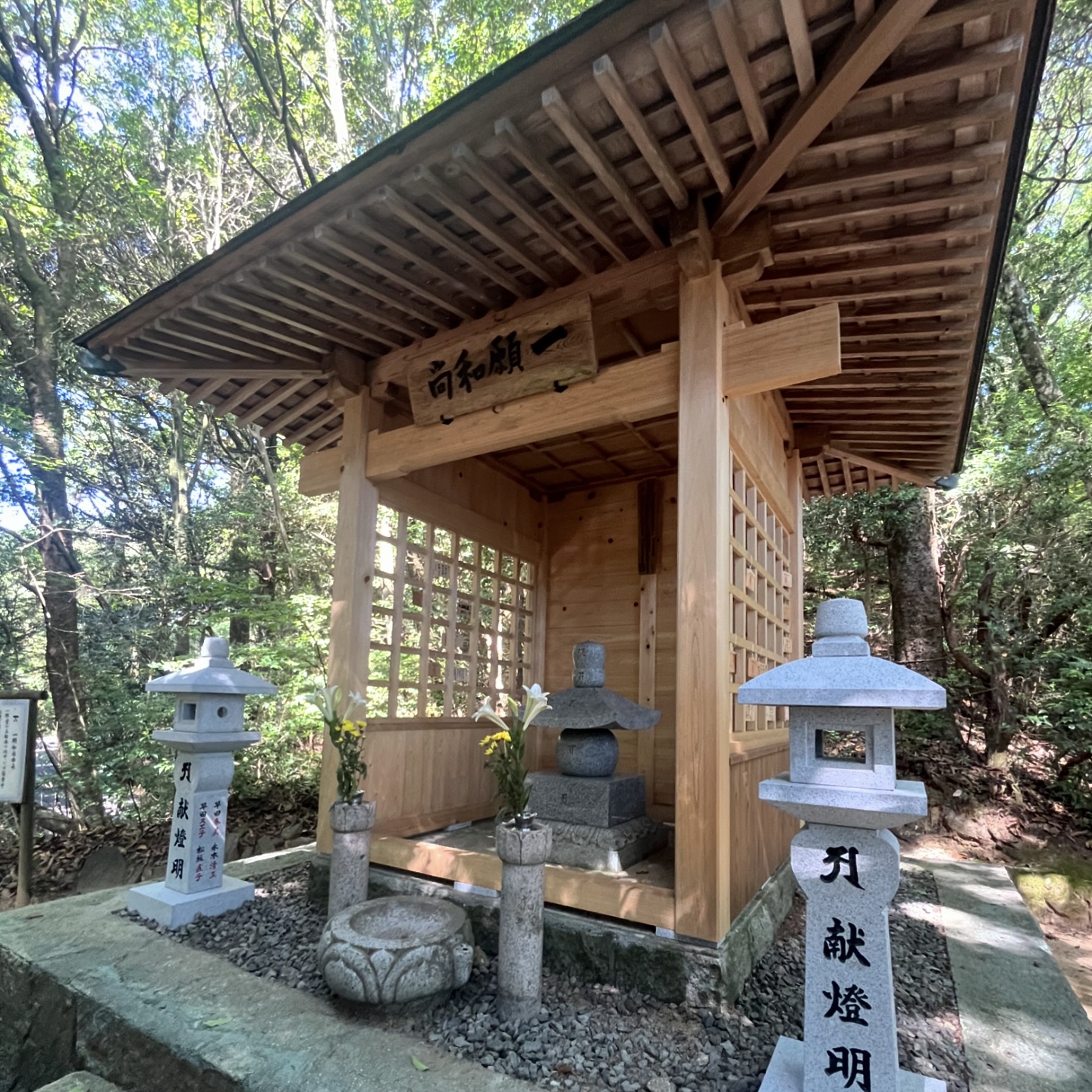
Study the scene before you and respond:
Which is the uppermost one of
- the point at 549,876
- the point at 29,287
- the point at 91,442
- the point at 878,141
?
the point at 29,287

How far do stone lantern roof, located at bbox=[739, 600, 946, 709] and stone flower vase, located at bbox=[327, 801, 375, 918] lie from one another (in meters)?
2.37

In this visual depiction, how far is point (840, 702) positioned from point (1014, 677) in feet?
23.3

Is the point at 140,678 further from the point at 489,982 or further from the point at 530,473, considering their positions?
the point at 489,982

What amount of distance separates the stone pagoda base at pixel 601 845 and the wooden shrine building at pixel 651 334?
0.18 metres

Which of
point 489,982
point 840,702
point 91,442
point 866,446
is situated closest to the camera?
point 840,702

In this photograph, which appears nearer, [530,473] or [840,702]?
[840,702]

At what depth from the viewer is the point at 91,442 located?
9.73 m

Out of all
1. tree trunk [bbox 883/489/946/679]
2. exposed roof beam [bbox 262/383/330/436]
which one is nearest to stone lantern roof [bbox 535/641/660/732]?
exposed roof beam [bbox 262/383/330/436]

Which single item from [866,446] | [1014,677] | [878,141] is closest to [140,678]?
[866,446]

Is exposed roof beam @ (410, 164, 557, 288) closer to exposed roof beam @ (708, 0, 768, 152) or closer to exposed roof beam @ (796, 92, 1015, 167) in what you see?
exposed roof beam @ (708, 0, 768, 152)

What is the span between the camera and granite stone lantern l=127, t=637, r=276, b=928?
147 inches

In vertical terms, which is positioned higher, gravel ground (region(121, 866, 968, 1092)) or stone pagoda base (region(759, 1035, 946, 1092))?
stone pagoda base (region(759, 1035, 946, 1092))

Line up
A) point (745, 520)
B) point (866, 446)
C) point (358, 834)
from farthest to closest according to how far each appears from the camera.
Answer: point (866, 446), point (745, 520), point (358, 834)

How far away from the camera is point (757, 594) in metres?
4.18
